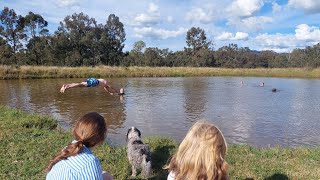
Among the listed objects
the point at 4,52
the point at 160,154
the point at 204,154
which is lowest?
the point at 160,154

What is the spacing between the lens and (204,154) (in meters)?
2.78

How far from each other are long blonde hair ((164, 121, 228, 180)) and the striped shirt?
1095 millimetres

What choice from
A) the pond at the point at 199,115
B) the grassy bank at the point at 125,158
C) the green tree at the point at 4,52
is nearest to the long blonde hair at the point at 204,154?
the grassy bank at the point at 125,158

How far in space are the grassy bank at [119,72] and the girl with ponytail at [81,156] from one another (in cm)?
3381

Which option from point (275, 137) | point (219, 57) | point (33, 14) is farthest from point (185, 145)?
point (219, 57)

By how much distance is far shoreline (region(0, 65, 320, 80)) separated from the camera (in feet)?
117

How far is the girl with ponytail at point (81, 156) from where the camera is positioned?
3324 millimetres

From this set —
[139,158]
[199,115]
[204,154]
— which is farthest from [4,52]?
[204,154]

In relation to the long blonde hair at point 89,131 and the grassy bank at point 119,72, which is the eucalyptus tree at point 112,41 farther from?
the long blonde hair at point 89,131

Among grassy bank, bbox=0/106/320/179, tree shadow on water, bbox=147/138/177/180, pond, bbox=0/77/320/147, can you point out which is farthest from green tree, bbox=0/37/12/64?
tree shadow on water, bbox=147/138/177/180

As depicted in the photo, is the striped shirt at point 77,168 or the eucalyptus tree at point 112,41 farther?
the eucalyptus tree at point 112,41

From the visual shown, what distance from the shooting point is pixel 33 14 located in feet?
180

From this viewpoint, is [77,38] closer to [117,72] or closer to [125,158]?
[117,72]

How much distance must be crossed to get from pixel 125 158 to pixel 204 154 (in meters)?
4.30
